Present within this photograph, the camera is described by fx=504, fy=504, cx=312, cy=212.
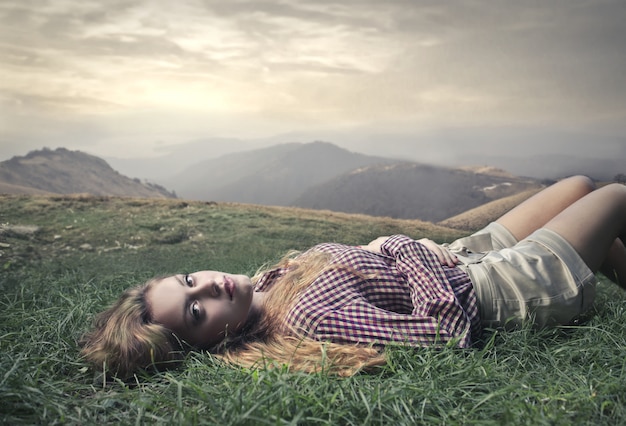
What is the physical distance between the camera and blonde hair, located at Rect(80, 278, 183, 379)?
1726 mm

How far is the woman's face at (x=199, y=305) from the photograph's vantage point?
1793mm

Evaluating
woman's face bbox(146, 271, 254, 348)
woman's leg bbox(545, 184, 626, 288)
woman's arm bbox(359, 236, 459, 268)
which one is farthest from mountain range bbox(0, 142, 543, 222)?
woman's face bbox(146, 271, 254, 348)

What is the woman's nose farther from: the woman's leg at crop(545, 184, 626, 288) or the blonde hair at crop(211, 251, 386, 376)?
the woman's leg at crop(545, 184, 626, 288)

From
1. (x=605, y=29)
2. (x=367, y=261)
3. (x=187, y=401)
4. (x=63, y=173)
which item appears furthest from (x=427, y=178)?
(x=187, y=401)

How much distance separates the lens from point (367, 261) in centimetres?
188

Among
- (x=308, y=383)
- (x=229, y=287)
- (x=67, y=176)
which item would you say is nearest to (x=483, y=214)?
(x=229, y=287)

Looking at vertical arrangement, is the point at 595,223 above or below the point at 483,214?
above

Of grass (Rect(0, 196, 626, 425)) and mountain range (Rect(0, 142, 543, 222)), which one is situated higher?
mountain range (Rect(0, 142, 543, 222))

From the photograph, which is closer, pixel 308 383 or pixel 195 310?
pixel 308 383

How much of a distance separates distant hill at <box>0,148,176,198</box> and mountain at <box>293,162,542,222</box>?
159 centimetres

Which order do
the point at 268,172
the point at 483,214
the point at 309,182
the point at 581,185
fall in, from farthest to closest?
the point at 268,172 < the point at 309,182 < the point at 483,214 < the point at 581,185

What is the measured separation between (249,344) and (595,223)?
1.43m

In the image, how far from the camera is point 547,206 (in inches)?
93.6

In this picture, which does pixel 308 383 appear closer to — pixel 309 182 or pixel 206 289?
pixel 206 289
